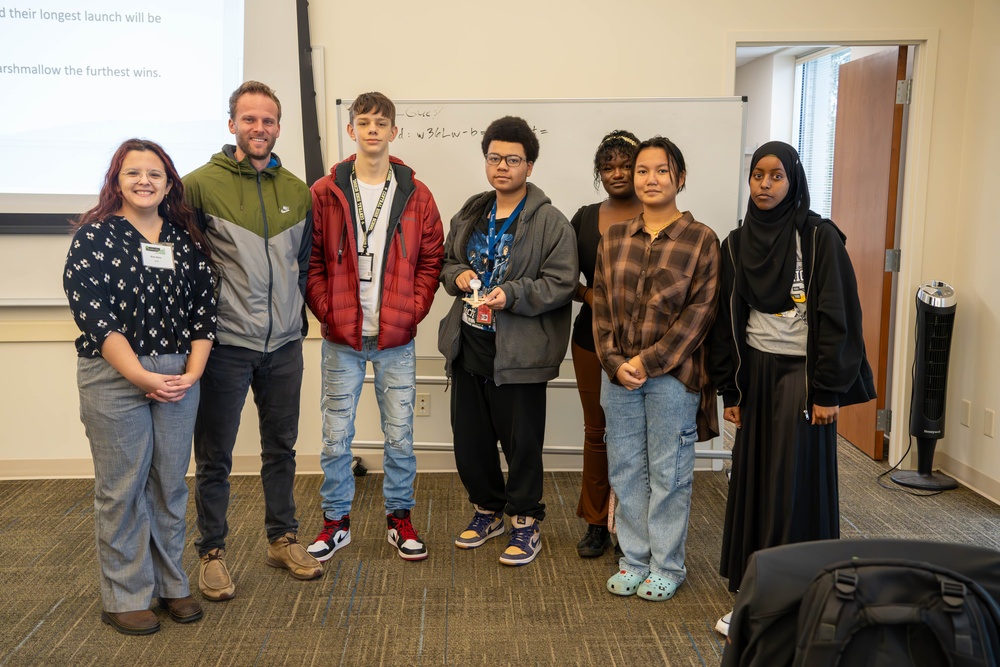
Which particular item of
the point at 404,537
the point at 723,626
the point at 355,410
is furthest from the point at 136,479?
the point at 723,626

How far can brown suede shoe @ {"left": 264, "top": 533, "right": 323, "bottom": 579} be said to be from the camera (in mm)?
2696

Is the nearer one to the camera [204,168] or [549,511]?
[204,168]

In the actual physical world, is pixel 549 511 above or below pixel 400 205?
below

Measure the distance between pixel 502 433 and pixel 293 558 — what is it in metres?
0.85

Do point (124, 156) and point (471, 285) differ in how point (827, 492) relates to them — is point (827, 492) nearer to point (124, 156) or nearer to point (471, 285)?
point (471, 285)

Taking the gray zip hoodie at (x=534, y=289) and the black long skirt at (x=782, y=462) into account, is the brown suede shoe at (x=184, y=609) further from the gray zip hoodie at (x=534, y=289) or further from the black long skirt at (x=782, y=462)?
the black long skirt at (x=782, y=462)

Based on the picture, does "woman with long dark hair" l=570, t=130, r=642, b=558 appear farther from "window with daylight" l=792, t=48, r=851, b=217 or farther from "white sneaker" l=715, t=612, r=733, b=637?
"window with daylight" l=792, t=48, r=851, b=217

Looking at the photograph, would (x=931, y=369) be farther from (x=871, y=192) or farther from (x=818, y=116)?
(x=818, y=116)

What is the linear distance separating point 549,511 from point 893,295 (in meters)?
2.11

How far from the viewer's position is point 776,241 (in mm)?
2213

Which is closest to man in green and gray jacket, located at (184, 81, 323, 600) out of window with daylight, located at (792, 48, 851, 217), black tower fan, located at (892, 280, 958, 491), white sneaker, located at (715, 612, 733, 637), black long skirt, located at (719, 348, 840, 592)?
white sneaker, located at (715, 612, 733, 637)

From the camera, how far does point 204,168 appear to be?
8.18ft

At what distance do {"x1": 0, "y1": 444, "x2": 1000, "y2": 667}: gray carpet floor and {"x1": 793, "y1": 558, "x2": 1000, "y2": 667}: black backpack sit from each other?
123 centimetres

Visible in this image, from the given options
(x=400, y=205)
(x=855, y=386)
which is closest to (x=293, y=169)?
(x=400, y=205)
